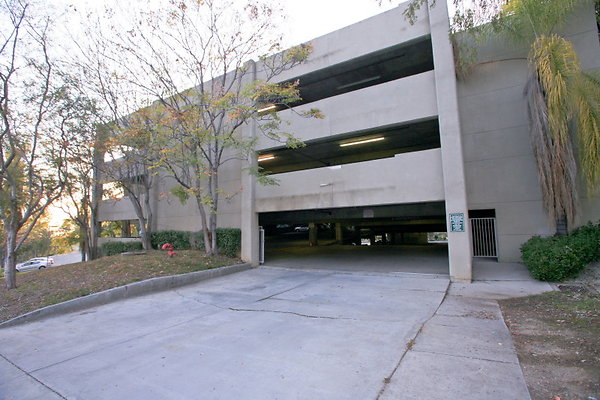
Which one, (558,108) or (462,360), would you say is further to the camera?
(558,108)

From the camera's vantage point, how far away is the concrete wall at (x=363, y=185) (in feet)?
32.2

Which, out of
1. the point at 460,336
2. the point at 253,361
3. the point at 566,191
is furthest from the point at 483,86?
the point at 253,361

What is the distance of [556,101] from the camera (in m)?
8.13

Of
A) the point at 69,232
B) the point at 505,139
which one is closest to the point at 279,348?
the point at 505,139

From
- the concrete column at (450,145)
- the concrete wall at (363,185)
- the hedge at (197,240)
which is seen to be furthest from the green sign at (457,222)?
the hedge at (197,240)

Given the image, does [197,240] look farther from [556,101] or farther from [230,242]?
[556,101]

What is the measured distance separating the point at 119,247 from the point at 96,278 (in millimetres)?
9432

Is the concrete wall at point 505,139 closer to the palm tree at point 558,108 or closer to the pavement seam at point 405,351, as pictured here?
the palm tree at point 558,108

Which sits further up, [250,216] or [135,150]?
[135,150]

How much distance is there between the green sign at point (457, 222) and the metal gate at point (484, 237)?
9.67 feet

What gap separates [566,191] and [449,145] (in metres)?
3.32

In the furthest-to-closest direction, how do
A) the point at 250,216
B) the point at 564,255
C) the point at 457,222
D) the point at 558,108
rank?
the point at 250,216 → the point at 457,222 → the point at 558,108 → the point at 564,255

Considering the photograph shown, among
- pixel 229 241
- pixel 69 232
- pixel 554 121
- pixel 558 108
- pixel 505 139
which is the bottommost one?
pixel 229 241

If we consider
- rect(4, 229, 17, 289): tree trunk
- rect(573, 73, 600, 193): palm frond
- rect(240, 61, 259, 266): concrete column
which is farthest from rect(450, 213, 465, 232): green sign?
rect(4, 229, 17, 289): tree trunk
